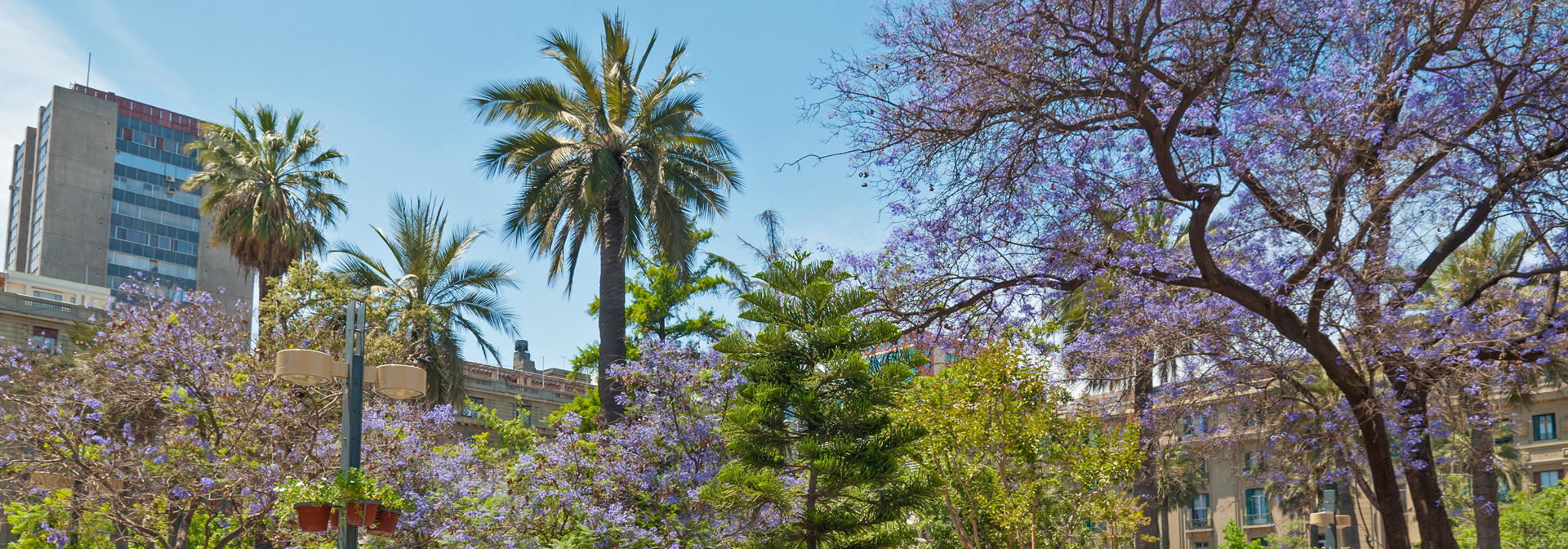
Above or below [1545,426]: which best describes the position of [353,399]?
above

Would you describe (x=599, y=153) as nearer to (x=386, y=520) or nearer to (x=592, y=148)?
(x=592, y=148)

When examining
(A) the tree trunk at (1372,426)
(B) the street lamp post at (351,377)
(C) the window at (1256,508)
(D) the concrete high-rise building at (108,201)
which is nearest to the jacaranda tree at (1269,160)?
(A) the tree trunk at (1372,426)

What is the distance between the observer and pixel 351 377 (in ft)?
33.7

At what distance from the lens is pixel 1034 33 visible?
1100 centimetres

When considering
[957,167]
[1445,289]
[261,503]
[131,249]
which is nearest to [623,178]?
[261,503]

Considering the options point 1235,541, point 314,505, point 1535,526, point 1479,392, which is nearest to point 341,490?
point 314,505

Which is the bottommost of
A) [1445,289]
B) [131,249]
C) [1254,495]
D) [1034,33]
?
[1254,495]

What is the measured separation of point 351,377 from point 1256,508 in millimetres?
51530

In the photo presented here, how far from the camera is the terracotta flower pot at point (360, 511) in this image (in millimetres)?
10188

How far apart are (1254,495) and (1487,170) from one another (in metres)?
46.0

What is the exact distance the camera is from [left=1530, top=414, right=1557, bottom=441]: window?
44.5 meters

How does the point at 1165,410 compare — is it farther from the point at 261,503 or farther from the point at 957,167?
the point at 261,503

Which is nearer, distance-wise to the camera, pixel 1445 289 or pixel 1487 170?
pixel 1487 170

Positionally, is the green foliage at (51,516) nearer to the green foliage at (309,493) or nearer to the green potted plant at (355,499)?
the green foliage at (309,493)
